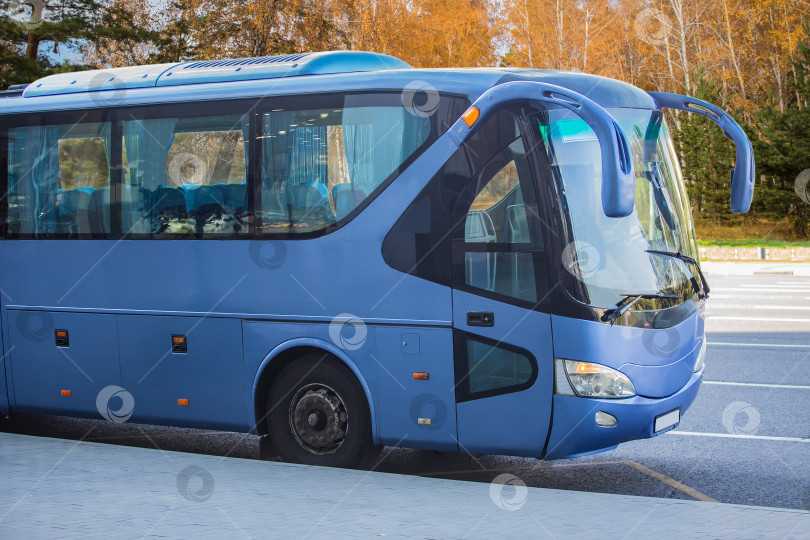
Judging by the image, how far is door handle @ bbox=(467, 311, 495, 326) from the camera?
656 centimetres

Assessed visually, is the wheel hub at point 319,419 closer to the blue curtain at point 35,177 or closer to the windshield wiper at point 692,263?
the windshield wiper at point 692,263

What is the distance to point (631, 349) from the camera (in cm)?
636

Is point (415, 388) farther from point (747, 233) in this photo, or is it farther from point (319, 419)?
point (747, 233)

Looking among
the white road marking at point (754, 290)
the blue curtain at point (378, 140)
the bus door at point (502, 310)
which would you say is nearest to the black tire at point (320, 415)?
the bus door at point (502, 310)

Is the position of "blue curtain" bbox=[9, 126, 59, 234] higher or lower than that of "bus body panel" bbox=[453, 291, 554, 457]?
higher

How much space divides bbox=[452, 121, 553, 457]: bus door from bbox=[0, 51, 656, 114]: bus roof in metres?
0.70

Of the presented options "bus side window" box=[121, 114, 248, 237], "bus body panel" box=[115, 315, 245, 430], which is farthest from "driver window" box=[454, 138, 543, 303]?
"bus body panel" box=[115, 315, 245, 430]

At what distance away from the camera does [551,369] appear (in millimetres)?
6395

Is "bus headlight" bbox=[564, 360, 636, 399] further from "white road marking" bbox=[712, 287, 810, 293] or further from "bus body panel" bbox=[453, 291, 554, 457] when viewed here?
"white road marking" bbox=[712, 287, 810, 293]

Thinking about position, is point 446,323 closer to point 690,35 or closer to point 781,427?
point 781,427

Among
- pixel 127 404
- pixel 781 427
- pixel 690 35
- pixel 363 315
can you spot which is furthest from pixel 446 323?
pixel 690 35

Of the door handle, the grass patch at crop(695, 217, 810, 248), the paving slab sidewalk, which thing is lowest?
the grass patch at crop(695, 217, 810, 248)

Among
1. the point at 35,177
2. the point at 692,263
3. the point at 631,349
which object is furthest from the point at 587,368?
the point at 35,177

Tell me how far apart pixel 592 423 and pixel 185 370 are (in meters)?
3.45
